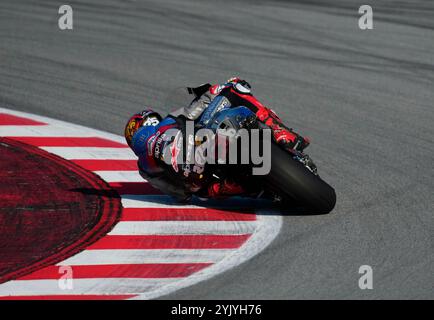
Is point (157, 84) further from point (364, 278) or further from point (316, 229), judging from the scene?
point (364, 278)

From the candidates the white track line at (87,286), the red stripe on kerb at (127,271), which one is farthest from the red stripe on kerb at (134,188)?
the white track line at (87,286)

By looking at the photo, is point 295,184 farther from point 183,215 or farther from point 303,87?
point 303,87

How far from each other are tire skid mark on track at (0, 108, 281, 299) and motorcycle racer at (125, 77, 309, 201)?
23cm

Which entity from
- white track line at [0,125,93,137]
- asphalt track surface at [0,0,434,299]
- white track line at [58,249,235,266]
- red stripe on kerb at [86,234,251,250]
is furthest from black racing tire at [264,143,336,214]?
white track line at [0,125,93,137]

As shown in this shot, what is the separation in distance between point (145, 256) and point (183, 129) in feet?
4.80

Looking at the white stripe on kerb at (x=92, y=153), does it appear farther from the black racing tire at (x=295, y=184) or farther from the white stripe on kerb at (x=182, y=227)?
the black racing tire at (x=295, y=184)

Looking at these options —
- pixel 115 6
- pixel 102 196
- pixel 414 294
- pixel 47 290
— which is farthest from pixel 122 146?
pixel 115 6

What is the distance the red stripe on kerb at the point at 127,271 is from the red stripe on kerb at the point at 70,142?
3.50 meters

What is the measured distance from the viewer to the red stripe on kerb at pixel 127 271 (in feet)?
24.9

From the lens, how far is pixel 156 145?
9.07 metres

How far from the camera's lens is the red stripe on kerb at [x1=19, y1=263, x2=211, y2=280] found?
760cm

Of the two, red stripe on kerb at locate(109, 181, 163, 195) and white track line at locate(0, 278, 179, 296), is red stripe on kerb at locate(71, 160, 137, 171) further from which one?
white track line at locate(0, 278, 179, 296)
